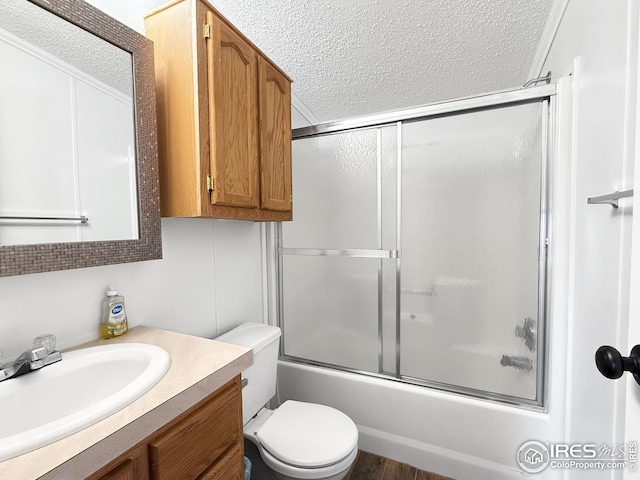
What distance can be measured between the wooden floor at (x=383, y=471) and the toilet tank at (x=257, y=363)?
628 millimetres

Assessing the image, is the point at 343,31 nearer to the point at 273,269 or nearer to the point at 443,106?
the point at 443,106

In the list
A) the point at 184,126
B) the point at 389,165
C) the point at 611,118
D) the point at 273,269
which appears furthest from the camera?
the point at 273,269

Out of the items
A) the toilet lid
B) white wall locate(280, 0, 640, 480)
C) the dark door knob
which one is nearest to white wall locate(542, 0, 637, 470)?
white wall locate(280, 0, 640, 480)

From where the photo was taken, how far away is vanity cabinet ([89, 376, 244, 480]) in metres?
0.60

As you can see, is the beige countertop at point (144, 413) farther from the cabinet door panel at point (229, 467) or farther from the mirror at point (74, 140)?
the mirror at point (74, 140)

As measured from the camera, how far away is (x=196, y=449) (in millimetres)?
738

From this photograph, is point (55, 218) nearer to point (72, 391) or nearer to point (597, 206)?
point (72, 391)

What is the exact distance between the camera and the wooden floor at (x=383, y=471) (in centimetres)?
150

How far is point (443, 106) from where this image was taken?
1.48 m

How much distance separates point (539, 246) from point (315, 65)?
1.56m

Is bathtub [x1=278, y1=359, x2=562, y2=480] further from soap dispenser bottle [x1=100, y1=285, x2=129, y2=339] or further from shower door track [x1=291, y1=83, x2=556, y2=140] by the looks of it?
shower door track [x1=291, y1=83, x2=556, y2=140]

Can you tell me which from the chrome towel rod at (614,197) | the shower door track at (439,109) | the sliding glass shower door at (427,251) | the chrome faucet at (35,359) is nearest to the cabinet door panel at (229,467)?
the chrome faucet at (35,359)

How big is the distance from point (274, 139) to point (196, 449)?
4.03ft

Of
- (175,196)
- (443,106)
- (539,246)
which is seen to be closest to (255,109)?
(175,196)
